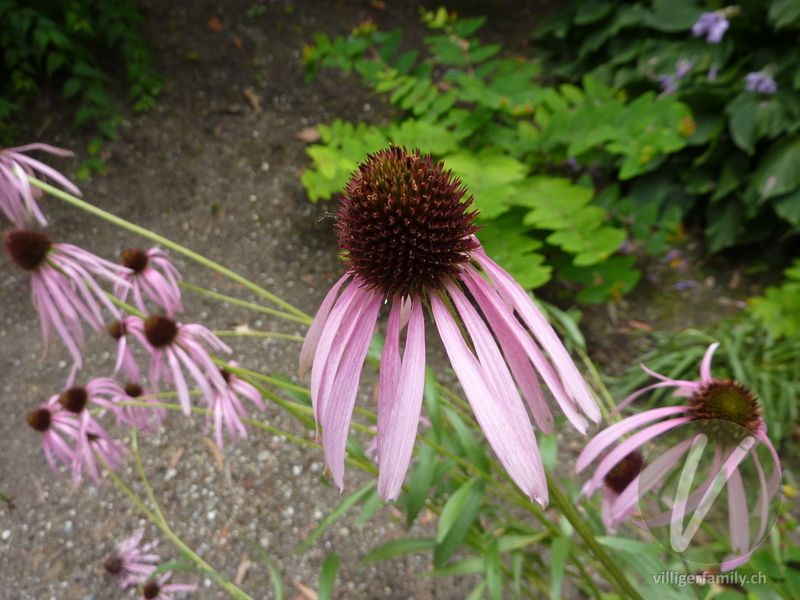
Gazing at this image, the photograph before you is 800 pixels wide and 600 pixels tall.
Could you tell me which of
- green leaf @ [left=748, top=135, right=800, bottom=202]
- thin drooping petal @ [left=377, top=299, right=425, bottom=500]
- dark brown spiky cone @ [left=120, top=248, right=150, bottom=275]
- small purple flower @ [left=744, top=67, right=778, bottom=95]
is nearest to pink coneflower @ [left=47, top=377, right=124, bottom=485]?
dark brown spiky cone @ [left=120, top=248, right=150, bottom=275]

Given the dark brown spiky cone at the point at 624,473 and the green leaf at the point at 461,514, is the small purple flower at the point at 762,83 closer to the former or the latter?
the dark brown spiky cone at the point at 624,473

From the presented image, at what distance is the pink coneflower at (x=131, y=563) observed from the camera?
4.48 feet

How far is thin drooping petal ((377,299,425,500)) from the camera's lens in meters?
0.44

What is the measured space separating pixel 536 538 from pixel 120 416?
0.91 metres

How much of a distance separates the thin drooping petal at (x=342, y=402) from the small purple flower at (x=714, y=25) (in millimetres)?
2094

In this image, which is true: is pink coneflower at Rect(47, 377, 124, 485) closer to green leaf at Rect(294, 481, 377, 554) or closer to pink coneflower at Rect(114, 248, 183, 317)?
pink coneflower at Rect(114, 248, 183, 317)

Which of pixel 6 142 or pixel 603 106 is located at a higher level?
pixel 603 106

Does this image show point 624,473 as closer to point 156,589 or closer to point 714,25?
point 156,589

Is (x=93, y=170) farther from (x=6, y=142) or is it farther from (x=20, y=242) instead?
(x=20, y=242)

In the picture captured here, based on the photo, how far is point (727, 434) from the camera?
0.63 metres

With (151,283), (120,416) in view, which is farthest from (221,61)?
(120,416)

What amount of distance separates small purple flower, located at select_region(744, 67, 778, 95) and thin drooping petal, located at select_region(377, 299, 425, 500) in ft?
6.73

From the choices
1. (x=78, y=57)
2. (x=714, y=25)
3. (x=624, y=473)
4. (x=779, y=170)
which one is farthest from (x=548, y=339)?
(x=78, y=57)

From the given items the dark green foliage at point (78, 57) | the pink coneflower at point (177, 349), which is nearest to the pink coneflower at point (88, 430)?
the pink coneflower at point (177, 349)
